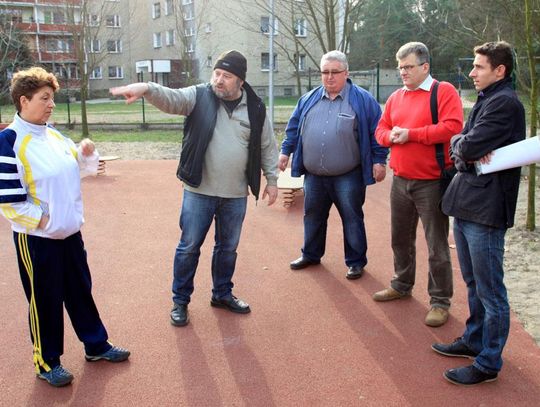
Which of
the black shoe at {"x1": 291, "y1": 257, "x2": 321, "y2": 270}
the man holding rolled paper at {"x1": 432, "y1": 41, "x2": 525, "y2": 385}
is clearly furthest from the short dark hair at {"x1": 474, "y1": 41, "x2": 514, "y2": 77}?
the black shoe at {"x1": 291, "y1": 257, "x2": 321, "y2": 270}

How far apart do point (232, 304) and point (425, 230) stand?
65.5 inches

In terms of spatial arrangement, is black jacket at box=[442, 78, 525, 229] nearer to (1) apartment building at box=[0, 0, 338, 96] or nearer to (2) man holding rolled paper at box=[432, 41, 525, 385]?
(2) man holding rolled paper at box=[432, 41, 525, 385]

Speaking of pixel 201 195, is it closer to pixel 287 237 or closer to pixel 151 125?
pixel 287 237

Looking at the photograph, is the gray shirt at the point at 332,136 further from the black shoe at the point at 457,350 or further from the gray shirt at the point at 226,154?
the black shoe at the point at 457,350

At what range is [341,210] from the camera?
5.32m

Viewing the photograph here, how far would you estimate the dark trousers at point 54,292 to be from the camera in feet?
10.8

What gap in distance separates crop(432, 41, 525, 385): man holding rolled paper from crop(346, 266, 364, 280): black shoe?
185 cm

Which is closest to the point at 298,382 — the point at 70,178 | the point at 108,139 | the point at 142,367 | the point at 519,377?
the point at 142,367

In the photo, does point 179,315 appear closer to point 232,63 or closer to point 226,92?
point 226,92

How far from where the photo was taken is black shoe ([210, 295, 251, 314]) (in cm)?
457

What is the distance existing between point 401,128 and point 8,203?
106 inches

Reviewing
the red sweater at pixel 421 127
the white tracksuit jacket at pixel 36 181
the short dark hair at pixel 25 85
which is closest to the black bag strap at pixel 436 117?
the red sweater at pixel 421 127

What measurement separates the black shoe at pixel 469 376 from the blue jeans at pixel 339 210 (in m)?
2.02

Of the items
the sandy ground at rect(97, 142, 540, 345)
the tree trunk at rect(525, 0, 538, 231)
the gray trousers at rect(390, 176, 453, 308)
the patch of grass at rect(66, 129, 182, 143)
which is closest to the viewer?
the gray trousers at rect(390, 176, 453, 308)
